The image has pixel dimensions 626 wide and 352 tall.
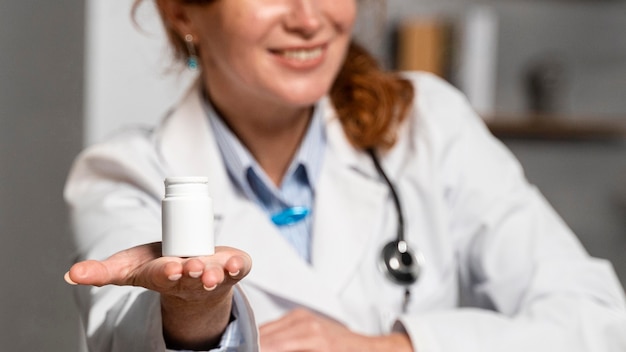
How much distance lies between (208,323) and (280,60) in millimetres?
478

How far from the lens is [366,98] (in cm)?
118

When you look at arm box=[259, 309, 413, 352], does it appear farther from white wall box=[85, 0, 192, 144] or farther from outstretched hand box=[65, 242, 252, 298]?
white wall box=[85, 0, 192, 144]

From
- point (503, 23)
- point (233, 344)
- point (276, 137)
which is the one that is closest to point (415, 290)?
point (276, 137)

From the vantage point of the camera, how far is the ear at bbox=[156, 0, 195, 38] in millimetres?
1124

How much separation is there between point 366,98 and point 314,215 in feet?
0.63

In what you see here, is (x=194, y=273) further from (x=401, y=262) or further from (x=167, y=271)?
(x=401, y=262)

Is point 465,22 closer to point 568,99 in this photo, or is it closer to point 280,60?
point 568,99

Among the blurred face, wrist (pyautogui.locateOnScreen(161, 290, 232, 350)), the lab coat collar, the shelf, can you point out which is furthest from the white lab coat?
the shelf

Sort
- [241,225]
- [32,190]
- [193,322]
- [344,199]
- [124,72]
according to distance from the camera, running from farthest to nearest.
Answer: [124,72] < [344,199] < [241,225] < [32,190] < [193,322]

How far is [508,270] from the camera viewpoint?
1074 mm

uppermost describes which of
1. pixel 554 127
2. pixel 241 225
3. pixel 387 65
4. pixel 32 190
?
pixel 32 190

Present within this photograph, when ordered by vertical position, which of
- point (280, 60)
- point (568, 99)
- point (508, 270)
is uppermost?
point (280, 60)

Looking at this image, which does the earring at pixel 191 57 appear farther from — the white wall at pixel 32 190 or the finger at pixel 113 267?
the finger at pixel 113 267

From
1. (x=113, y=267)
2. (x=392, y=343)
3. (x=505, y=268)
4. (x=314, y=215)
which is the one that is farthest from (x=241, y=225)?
(x=113, y=267)
